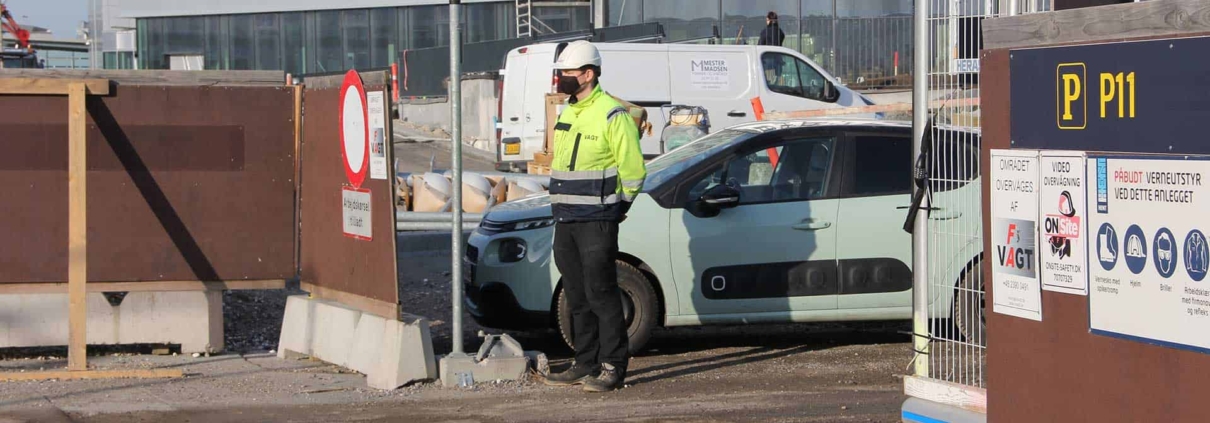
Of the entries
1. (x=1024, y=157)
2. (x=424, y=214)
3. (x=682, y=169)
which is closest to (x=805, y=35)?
(x=424, y=214)

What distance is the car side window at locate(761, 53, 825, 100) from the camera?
68.0ft

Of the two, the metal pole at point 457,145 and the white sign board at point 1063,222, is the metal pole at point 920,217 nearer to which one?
the white sign board at point 1063,222

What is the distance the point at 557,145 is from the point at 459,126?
0.57 metres

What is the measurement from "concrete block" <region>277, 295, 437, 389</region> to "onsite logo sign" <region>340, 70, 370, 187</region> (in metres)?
0.86

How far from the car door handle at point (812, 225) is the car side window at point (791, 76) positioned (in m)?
12.1

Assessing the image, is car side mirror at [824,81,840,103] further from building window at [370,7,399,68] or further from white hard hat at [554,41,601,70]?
building window at [370,7,399,68]

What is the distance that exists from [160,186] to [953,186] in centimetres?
515

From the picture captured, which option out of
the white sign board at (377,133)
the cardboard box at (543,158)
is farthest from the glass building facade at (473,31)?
the white sign board at (377,133)

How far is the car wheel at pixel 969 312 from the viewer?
5957mm

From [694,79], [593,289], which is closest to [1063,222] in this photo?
[593,289]

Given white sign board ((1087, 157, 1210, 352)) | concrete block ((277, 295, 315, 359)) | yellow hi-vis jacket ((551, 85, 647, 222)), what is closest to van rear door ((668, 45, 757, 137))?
concrete block ((277, 295, 315, 359))

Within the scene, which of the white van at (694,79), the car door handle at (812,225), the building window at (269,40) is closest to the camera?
the car door handle at (812,225)

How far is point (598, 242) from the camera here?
745 cm

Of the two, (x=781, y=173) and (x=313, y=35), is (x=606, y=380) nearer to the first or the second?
(x=781, y=173)
